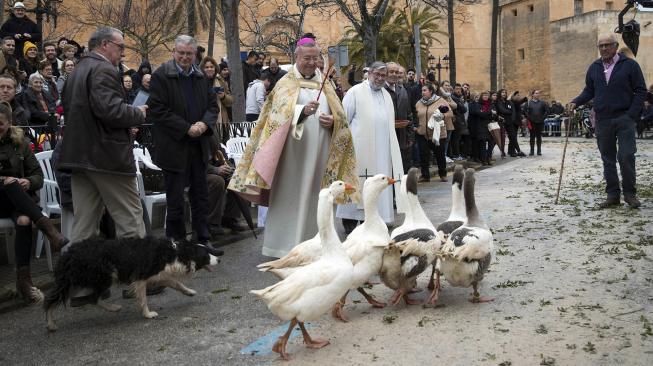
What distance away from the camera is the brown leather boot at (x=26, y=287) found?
20.2 feet

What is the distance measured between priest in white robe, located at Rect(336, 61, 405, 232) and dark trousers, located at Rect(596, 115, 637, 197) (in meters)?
3.33

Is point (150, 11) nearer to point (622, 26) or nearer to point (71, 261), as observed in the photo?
point (622, 26)

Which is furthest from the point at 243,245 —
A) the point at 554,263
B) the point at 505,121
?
the point at 505,121

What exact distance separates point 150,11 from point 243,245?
24.5 metres

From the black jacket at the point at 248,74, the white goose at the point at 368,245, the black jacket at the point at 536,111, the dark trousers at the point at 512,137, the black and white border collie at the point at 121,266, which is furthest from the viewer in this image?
the dark trousers at the point at 512,137

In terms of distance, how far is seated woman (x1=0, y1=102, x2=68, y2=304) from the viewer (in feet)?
20.1

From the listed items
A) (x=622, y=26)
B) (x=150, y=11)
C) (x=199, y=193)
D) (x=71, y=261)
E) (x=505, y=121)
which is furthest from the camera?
(x=150, y=11)

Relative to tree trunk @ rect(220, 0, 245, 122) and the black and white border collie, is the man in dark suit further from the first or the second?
tree trunk @ rect(220, 0, 245, 122)

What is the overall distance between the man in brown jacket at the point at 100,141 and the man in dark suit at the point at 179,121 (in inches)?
36.7

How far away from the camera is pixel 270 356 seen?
4.79 m

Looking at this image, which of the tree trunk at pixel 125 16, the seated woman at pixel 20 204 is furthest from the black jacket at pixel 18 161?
the tree trunk at pixel 125 16

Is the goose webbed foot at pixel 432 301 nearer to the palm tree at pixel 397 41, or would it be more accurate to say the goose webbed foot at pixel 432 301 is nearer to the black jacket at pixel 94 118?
the black jacket at pixel 94 118

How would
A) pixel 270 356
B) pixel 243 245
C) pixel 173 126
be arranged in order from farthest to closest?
1. pixel 243 245
2. pixel 173 126
3. pixel 270 356

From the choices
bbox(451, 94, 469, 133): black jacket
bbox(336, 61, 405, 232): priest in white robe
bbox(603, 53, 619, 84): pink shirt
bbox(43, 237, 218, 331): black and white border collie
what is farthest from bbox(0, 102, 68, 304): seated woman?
bbox(451, 94, 469, 133): black jacket
